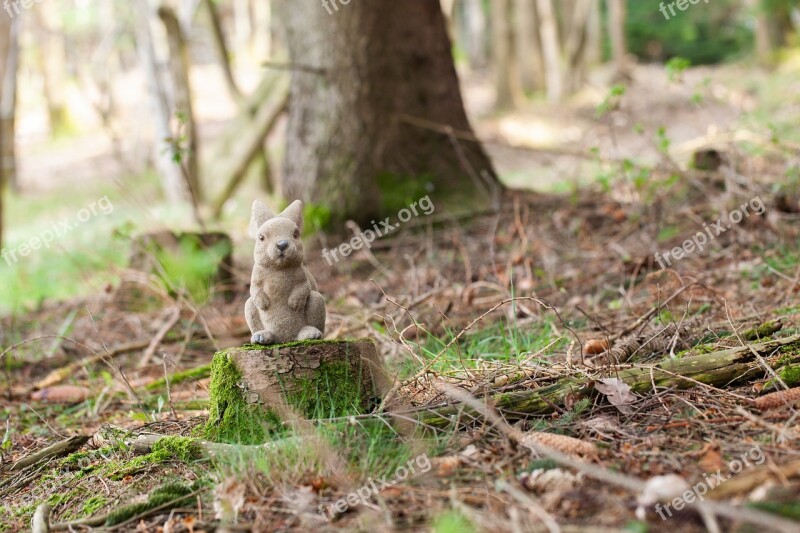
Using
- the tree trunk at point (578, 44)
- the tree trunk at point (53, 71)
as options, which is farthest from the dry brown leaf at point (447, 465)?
the tree trunk at point (53, 71)

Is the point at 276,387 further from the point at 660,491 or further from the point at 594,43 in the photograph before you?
the point at 594,43

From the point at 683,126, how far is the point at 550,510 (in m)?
15.3

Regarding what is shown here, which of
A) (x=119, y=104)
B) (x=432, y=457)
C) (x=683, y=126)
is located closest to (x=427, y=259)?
(x=432, y=457)

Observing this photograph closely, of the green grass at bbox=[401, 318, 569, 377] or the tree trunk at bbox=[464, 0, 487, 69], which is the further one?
the tree trunk at bbox=[464, 0, 487, 69]

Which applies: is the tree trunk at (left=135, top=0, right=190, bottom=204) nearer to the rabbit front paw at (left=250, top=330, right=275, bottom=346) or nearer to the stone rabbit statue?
the stone rabbit statue

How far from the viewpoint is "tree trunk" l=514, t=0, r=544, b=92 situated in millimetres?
23497

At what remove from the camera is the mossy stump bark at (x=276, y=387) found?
3.22 meters

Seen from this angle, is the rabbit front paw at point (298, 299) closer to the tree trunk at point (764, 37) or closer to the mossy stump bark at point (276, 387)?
the mossy stump bark at point (276, 387)

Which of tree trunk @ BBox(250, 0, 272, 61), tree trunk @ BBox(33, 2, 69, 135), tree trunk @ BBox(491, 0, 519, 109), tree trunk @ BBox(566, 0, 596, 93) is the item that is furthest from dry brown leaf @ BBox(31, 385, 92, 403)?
tree trunk @ BBox(250, 0, 272, 61)

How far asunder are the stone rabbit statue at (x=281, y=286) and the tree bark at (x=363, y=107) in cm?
348

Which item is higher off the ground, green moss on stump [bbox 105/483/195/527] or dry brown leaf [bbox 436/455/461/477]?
green moss on stump [bbox 105/483/195/527]

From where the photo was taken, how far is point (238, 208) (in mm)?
11141

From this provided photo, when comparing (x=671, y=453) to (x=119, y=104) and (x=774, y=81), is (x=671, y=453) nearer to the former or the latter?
(x=774, y=81)

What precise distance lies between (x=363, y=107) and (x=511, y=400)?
4.29m
